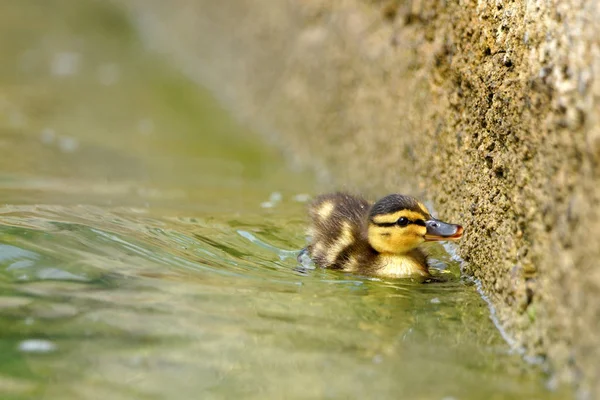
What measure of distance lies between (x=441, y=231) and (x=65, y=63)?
34.6ft

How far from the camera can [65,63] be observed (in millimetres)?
13688

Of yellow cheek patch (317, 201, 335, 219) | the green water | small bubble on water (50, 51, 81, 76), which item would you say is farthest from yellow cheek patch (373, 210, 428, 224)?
small bubble on water (50, 51, 81, 76)

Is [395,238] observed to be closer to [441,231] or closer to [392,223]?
[392,223]

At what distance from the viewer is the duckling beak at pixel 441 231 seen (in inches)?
171

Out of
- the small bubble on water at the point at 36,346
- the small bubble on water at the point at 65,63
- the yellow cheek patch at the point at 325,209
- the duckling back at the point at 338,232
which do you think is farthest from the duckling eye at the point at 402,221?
the small bubble on water at the point at 65,63

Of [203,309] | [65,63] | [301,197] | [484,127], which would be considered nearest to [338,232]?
[484,127]

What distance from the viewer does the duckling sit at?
449 cm

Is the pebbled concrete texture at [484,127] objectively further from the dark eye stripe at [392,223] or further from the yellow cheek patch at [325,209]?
the yellow cheek patch at [325,209]

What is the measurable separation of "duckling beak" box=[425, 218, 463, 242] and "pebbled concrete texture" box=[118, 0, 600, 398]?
15 centimetres

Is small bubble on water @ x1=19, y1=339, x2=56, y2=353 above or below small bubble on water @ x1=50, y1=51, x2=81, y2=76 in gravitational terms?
below

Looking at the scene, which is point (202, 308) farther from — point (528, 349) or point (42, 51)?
point (42, 51)

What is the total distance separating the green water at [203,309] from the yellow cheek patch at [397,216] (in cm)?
33

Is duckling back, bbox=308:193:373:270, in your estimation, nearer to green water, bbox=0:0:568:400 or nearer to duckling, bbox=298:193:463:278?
duckling, bbox=298:193:463:278

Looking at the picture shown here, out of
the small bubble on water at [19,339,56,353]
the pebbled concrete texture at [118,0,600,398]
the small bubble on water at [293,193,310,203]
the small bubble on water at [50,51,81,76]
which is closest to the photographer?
the pebbled concrete texture at [118,0,600,398]
